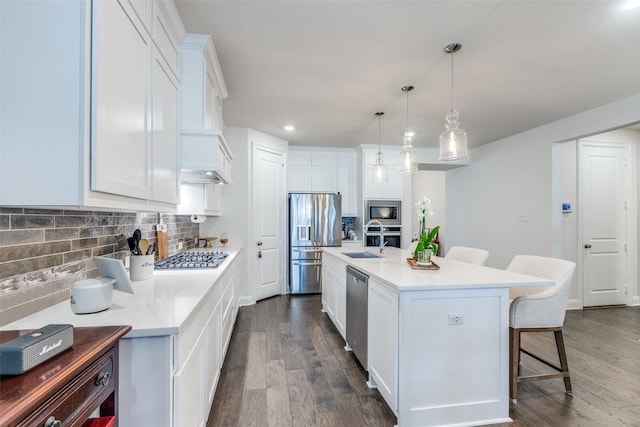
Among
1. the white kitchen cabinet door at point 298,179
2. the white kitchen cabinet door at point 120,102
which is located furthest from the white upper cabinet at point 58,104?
the white kitchen cabinet door at point 298,179

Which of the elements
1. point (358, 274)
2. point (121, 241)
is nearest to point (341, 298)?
point (358, 274)

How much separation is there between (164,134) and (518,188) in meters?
4.75

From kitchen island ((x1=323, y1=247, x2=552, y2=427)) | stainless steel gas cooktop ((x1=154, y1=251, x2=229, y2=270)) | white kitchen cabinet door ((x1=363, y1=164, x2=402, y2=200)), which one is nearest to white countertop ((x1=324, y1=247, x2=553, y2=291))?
kitchen island ((x1=323, y1=247, x2=552, y2=427))

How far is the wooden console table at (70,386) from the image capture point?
1.98 ft

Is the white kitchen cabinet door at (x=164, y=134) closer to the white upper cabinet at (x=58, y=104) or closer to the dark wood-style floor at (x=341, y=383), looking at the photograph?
the white upper cabinet at (x=58, y=104)

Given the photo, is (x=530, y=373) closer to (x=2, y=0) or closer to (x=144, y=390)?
(x=144, y=390)

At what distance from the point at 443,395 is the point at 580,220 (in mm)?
3909

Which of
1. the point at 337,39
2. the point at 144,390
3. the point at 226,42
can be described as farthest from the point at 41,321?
the point at 337,39

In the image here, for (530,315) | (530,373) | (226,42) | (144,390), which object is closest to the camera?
(144,390)

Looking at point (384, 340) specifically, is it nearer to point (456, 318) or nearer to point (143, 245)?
point (456, 318)

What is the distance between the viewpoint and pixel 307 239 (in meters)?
4.88

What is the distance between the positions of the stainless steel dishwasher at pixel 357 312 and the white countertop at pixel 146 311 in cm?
114

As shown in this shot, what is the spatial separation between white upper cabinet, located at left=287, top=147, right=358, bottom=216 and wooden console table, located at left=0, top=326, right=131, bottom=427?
4350mm

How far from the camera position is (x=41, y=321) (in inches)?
43.3
